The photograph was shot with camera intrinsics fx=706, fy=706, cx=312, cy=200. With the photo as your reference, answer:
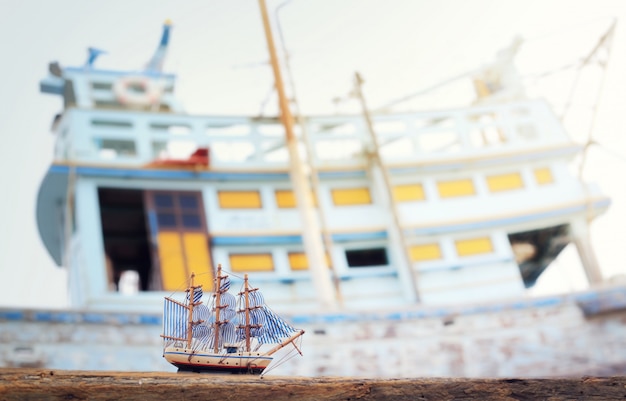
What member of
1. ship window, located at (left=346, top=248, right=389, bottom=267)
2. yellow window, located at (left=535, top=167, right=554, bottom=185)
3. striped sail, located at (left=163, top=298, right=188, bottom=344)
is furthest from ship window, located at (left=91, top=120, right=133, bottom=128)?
striped sail, located at (left=163, top=298, right=188, bottom=344)

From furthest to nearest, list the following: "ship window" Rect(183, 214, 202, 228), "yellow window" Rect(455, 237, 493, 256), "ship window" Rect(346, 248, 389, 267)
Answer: "ship window" Rect(346, 248, 389, 267) → "yellow window" Rect(455, 237, 493, 256) → "ship window" Rect(183, 214, 202, 228)

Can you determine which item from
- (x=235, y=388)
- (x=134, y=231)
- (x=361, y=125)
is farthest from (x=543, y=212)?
(x=235, y=388)

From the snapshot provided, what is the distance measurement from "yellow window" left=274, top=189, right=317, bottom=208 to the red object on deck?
1932 mm

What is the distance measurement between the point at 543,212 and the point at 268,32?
27.2 feet

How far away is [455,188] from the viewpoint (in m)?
18.2

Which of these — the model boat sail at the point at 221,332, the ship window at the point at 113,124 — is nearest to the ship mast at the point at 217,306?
the model boat sail at the point at 221,332

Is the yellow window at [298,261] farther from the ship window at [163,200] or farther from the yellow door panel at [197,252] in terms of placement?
the ship window at [163,200]

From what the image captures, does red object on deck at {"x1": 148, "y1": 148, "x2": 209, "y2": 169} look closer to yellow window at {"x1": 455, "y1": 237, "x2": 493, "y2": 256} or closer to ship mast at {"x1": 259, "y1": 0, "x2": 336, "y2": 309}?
ship mast at {"x1": 259, "y1": 0, "x2": 336, "y2": 309}

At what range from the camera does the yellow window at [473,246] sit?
17.5 m

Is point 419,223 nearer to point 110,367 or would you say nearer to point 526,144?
point 526,144

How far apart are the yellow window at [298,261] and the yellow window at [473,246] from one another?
3.45 metres

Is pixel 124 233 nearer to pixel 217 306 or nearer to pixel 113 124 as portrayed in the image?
pixel 113 124

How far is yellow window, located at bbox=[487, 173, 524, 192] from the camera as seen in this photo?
1843 cm

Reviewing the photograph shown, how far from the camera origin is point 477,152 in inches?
727
